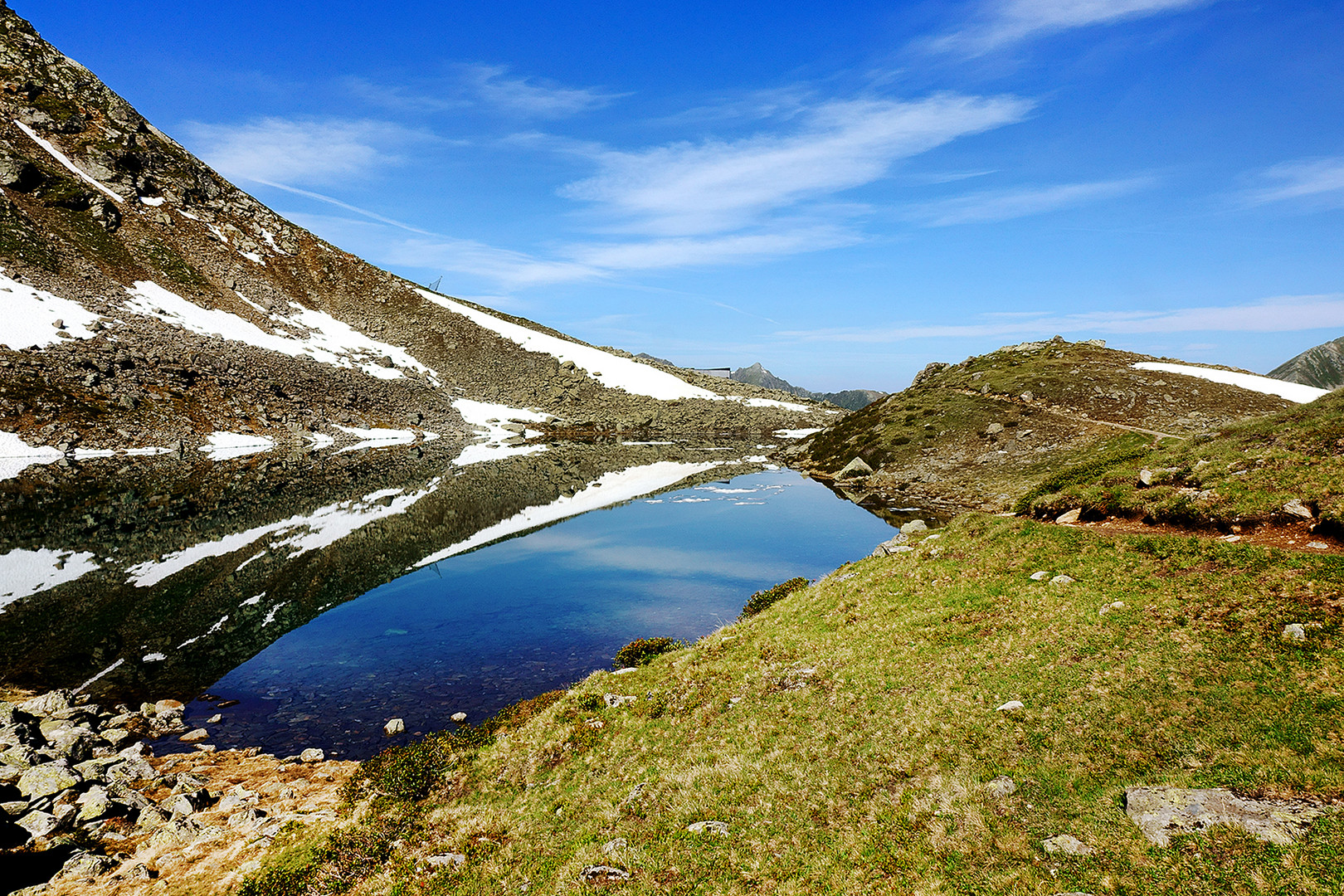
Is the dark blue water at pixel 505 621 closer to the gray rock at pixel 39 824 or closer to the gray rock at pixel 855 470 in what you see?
the gray rock at pixel 39 824

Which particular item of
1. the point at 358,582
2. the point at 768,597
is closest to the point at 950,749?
the point at 768,597

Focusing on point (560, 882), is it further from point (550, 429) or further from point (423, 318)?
point (423, 318)

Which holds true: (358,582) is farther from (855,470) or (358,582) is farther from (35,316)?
(35,316)

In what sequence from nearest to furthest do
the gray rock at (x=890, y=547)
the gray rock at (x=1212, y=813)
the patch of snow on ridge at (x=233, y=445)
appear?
the gray rock at (x=1212, y=813) < the gray rock at (x=890, y=547) < the patch of snow on ridge at (x=233, y=445)

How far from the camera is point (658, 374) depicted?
180m

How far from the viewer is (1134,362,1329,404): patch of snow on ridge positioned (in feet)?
194

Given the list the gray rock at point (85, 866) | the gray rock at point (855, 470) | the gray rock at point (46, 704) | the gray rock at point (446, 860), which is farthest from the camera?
the gray rock at point (855, 470)

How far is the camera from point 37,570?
35625mm

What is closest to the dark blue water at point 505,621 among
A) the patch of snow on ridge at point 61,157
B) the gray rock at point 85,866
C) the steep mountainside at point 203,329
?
the gray rock at point 85,866

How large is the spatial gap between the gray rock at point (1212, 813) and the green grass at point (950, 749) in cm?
27

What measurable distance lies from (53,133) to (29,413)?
92.4 meters

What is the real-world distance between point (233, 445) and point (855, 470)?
3670 inches

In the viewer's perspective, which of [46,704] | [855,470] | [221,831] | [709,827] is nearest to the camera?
[709,827]

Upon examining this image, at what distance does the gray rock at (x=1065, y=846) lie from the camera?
916cm
